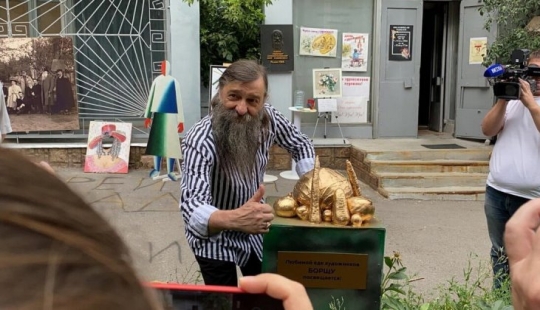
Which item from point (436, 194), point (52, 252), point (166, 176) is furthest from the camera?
point (166, 176)

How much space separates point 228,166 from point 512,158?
1.88m

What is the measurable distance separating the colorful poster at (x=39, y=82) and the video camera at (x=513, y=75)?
631cm

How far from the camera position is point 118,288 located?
52cm

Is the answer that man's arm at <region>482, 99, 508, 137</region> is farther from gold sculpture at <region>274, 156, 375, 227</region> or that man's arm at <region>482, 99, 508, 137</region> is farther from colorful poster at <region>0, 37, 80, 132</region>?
colorful poster at <region>0, 37, 80, 132</region>

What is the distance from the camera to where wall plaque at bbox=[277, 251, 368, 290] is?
223 cm

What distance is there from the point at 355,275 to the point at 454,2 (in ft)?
28.1

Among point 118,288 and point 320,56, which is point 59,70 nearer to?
point 320,56

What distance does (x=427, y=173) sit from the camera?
24.7 ft

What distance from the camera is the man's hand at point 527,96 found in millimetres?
3211

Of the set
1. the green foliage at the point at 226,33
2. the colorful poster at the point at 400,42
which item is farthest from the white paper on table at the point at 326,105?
the colorful poster at the point at 400,42

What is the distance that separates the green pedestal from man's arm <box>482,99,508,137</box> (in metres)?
1.53

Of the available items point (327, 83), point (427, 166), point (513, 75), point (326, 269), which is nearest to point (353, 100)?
point (327, 83)

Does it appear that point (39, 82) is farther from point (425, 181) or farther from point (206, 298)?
point (206, 298)

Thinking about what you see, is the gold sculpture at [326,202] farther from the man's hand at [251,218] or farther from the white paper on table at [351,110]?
the white paper on table at [351,110]
